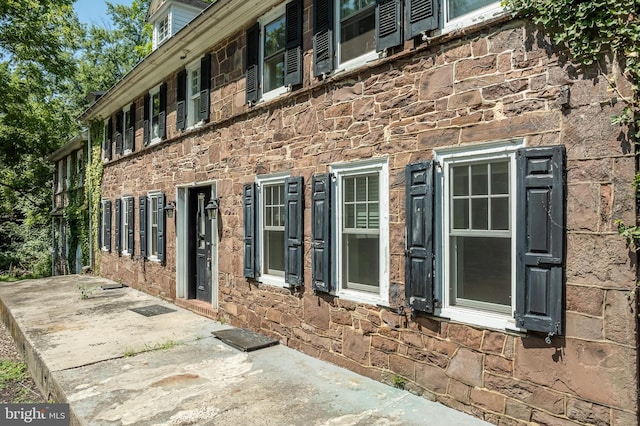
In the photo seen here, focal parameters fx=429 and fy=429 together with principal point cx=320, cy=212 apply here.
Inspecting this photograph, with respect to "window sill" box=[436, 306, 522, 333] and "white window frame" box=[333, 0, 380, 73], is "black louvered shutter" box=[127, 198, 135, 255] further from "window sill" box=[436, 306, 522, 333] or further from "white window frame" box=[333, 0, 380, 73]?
"window sill" box=[436, 306, 522, 333]

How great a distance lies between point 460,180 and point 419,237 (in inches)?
26.8

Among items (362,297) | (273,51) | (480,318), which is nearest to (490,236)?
(480,318)

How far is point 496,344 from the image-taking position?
373 centimetres

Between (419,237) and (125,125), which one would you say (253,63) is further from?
(125,125)

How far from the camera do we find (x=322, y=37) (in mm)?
5508

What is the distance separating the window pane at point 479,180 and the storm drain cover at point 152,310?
671 centimetres

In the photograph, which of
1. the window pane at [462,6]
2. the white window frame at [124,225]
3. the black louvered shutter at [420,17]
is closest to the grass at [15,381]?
the white window frame at [124,225]

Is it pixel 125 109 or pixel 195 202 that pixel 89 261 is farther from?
pixel 195 202

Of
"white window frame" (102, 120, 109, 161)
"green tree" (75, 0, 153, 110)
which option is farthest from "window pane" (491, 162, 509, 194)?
"green tree" (75, 0, 153, 110)

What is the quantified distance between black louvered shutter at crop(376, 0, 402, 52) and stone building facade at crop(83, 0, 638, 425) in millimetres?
93

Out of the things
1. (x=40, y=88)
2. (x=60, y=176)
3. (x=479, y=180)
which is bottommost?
(x=479, y=180)

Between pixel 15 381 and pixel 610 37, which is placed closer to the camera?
pixel 610 37

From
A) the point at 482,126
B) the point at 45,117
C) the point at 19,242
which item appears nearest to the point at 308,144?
the point at 482,126

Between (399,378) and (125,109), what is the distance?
1144 centimetres
